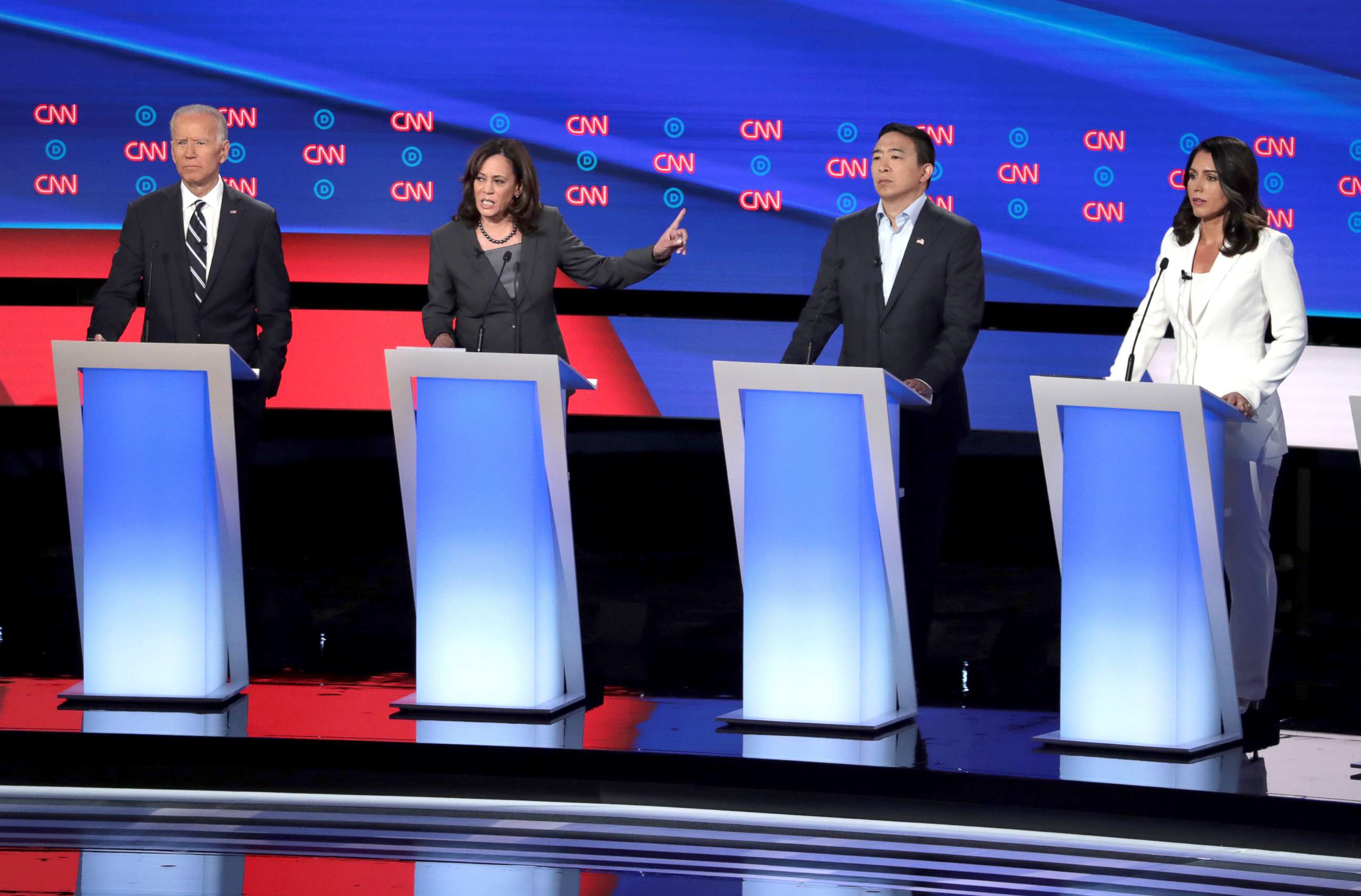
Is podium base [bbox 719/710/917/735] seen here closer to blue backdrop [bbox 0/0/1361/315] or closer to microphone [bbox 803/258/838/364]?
microphone [bbox 803/258/838/364]

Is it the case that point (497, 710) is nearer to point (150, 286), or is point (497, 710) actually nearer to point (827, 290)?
point (827, 290)

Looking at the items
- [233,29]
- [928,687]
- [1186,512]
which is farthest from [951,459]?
[233,29]

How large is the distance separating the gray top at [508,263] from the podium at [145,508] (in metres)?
0.78

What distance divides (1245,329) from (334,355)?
3.16 meters

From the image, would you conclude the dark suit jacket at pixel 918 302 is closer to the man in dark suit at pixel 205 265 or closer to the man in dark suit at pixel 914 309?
the man in dark suit at pixel 914 309

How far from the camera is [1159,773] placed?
326 centimetres

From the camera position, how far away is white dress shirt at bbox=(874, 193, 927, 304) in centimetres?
427

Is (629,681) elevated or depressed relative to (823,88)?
depressed

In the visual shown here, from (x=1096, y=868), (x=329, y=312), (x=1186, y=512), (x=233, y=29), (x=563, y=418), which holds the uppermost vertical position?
(x=233, y=29)

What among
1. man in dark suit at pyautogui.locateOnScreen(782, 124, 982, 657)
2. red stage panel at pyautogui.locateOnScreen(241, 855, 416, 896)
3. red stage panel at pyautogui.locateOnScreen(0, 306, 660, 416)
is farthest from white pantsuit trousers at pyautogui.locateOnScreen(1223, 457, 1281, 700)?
red stage panel at pyautogui.locateOnScreen(0, 306, 660, 416)

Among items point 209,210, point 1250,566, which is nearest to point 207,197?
point 209,210

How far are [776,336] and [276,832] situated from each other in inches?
116

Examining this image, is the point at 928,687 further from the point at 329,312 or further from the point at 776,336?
the point at 329,312

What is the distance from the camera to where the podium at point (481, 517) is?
3.67 meters
